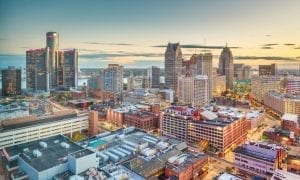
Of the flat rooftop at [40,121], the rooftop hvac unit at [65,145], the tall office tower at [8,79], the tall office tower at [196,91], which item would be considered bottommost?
the rooftop hvac unit at [65,145]

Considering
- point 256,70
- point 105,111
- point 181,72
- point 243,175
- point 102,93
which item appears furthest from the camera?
point 256,70

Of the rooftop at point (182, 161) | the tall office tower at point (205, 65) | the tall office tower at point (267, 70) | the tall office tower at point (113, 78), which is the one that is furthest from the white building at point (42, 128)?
the tall office tower at point (267, 70)

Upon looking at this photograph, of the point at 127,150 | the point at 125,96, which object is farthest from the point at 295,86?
the point at 127,150

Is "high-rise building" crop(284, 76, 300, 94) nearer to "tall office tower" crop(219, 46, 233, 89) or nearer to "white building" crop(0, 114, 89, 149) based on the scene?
"tall office tower" crop(219, 46, 233, 89)

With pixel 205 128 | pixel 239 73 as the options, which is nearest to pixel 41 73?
pixel 205 128

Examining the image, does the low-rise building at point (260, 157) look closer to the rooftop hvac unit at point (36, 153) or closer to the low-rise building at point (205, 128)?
the low-rise building at point (205, 128)

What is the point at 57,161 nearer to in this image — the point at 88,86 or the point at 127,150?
the point at 127,150
